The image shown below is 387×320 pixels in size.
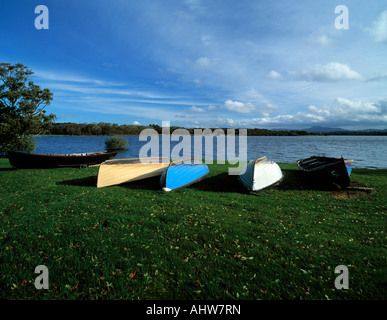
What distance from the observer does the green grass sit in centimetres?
418

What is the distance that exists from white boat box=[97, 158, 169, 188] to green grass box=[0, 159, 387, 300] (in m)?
2.53

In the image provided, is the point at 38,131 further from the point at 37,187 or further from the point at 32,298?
the point at 32,298

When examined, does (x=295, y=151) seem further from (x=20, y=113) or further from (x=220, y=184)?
(x=20, y=113)

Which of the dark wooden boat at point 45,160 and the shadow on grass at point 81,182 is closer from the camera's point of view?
the shadow on grass at point 81,182

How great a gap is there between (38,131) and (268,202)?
33832 millimetres

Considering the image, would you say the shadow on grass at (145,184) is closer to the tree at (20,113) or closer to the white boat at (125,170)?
the white boat at (125,170)

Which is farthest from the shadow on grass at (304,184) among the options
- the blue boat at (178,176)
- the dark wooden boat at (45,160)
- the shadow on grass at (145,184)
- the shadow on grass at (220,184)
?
the dark wooden boat at (45,160)

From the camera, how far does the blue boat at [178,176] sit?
12345 millimetres

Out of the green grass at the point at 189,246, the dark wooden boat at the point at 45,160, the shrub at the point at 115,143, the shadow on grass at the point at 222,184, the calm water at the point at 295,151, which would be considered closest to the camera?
the green grass at the point at 189,246

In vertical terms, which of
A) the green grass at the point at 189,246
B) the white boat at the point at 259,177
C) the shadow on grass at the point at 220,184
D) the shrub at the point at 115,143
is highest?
the shrub at the point at 115,143

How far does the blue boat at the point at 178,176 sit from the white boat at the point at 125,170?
7.93 feet

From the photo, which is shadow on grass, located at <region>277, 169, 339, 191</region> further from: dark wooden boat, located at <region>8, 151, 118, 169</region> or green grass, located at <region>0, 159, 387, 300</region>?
dark wooden boat, located at <region>8, 151, 118, 169</region>

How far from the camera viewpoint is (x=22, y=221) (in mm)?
7102

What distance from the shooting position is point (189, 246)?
584cm
